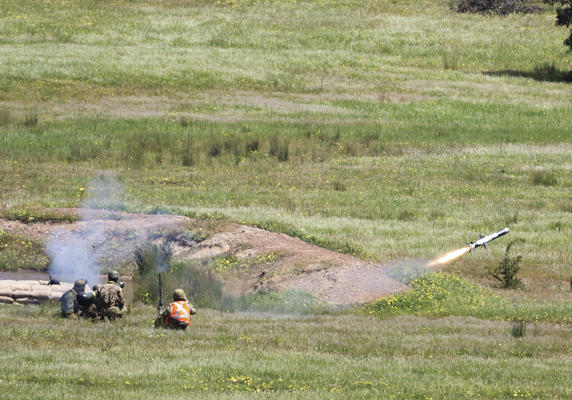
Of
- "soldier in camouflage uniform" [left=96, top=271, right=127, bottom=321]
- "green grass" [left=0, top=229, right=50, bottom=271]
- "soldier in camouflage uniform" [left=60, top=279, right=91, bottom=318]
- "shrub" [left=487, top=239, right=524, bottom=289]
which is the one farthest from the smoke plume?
"shrub" [left=487, top=239, right=524, bottom=289]

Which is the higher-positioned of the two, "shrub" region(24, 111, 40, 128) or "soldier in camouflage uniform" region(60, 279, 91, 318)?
"soldier in camouflage uniform" region(60, 279, 91, 318)

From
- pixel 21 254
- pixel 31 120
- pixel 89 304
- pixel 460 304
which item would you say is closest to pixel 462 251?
pixel 460 304

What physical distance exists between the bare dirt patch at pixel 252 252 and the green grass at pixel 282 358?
2025 millimetres

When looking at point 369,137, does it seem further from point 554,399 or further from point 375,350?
point 554,399

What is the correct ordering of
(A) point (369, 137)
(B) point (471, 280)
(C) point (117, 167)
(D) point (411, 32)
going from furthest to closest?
1. (D) point (411, 32)
2. (A) point (369, 137)
3. (C) point (117, 167)
4. (B) point (471, 280)

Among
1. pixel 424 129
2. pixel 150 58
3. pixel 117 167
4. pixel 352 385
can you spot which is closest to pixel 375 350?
pixel 352 385

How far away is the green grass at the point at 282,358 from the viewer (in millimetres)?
12773

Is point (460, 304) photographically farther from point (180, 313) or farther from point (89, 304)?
point (89, 304)

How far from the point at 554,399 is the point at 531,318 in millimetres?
6168

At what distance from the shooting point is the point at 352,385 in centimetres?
1310

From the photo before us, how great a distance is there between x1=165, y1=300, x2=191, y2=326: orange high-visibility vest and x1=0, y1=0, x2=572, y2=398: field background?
0.43m

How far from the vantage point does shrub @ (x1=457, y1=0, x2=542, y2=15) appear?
7294cm

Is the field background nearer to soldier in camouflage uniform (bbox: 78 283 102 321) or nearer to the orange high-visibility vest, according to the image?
the orange high-visibility vest

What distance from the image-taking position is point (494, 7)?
7325 cm
